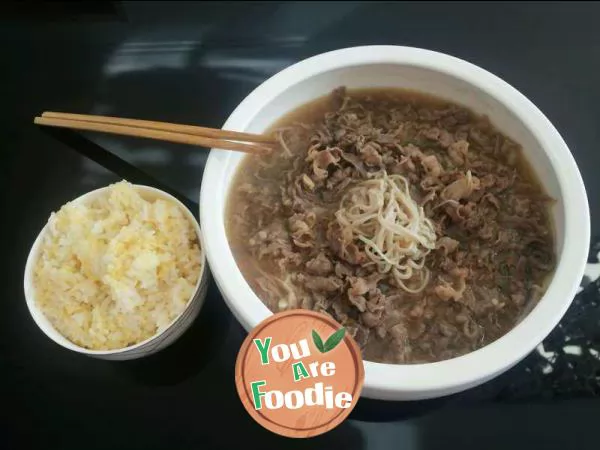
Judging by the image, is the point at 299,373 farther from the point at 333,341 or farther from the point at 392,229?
the point at 392,229

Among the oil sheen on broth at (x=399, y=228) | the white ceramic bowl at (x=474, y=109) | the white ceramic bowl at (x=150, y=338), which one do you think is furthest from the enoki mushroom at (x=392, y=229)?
the white ceramic bowl at (x=150, y=338)

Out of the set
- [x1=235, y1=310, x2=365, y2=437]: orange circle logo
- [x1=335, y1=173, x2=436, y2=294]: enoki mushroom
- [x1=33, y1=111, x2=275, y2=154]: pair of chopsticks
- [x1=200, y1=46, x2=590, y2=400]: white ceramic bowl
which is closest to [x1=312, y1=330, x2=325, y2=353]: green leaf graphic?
[x1=235, y1=310, x2=365, y2=437]: orange circle logo

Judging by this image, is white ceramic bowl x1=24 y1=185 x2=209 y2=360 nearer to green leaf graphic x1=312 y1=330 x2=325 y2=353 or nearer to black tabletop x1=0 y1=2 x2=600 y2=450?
black tabletop x1=0 y1=2 x2=600 y2=450

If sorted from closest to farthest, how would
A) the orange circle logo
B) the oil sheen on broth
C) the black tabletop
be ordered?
the orange circle logo < the oil sheen on broth < the black tabletop

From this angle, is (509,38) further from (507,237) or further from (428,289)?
(428,289)

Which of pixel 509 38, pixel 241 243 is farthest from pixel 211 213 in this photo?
pixel 509 38

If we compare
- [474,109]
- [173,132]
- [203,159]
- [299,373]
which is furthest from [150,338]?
[474,109]
